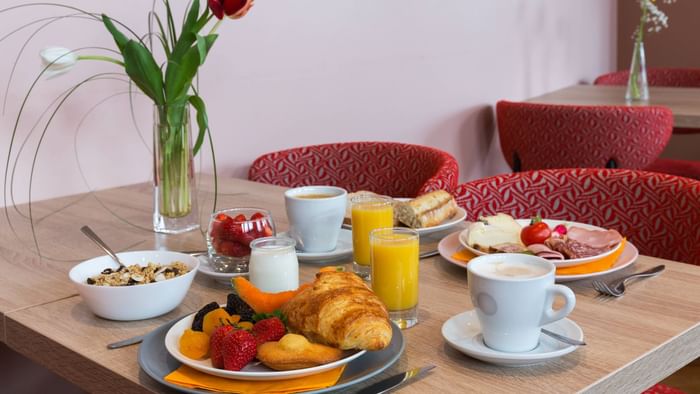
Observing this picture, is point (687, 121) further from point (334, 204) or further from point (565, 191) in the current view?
point (334, 204)

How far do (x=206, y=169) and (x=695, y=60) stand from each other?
291 centimetres

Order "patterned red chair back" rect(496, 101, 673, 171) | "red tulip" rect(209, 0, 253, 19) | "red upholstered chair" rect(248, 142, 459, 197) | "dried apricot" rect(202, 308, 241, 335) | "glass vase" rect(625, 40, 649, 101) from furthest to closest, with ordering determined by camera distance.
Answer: "glass vase" rect(625, 40, 649, 101) < "patterned red chair back" rect(496, 101, 673, 171) < "red upholstered chair" rect(248, 142, 459, 197) < "red tulip" rect(209, 0, 253, 19) < "dried apricot" rect(202, 308, 241, 335)

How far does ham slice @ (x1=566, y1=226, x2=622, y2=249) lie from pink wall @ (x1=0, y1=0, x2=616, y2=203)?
1.17 metres

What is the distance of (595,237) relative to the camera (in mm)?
1391

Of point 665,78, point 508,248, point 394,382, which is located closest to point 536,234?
point 508,248

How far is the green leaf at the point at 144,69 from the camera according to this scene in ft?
5.07

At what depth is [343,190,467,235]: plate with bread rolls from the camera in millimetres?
1521

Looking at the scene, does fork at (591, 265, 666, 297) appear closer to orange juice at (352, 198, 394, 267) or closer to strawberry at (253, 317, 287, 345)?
orange juice at (352, 198, 394, 267)

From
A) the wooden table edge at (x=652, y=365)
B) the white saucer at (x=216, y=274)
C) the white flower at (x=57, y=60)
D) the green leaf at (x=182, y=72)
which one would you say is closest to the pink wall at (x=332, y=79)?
the white flower at (x=57, y=60)

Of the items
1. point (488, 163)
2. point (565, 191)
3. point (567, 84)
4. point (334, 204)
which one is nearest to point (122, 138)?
point (334, 204)

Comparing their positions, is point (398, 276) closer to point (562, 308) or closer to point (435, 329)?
point (435, 329)

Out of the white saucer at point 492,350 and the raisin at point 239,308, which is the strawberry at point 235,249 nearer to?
the raisin at point 239,308

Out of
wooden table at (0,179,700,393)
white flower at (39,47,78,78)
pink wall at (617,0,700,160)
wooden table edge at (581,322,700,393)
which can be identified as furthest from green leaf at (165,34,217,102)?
pink wall at (617,0,700,160)

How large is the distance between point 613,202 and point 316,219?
783 mm
